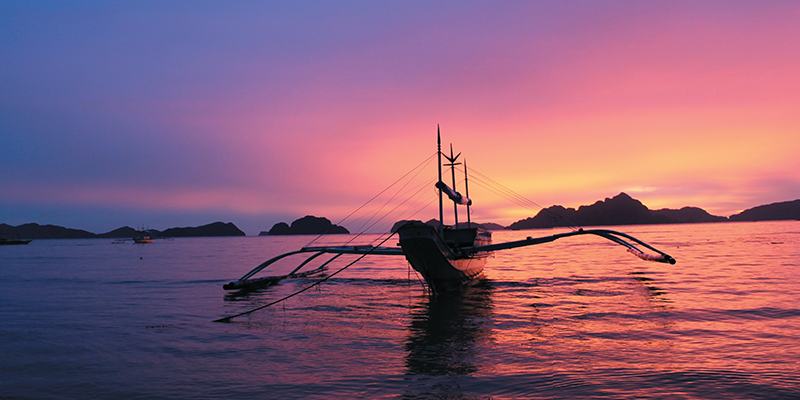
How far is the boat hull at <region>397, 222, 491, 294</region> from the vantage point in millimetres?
21375

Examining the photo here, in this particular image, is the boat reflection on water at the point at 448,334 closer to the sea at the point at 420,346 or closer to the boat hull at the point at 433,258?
the sea at the point at 420,346

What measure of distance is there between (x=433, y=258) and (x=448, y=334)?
8.90 meters

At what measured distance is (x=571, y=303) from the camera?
Answer: 800 inches

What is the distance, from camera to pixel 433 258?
75.8 feet

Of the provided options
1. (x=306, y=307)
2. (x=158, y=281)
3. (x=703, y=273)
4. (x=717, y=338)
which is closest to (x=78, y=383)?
(x=306, y=307)

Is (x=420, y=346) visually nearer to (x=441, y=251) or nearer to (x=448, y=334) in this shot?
(x=448, y=334)

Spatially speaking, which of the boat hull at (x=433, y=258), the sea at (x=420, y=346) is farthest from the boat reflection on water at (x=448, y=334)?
the boat hull at (x=433, y=258)

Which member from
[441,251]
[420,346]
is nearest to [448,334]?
[420,346]

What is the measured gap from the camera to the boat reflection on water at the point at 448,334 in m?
10.5

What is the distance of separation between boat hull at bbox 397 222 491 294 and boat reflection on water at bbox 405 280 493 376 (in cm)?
133

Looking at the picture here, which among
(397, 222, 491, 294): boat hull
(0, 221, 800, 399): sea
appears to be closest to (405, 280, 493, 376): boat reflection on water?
(0, 221, 800, 399): sea

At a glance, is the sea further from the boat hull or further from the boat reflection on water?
the boat hull

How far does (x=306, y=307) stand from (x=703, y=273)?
29613 millimetres

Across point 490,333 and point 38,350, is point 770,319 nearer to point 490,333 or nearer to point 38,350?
point 490,333
